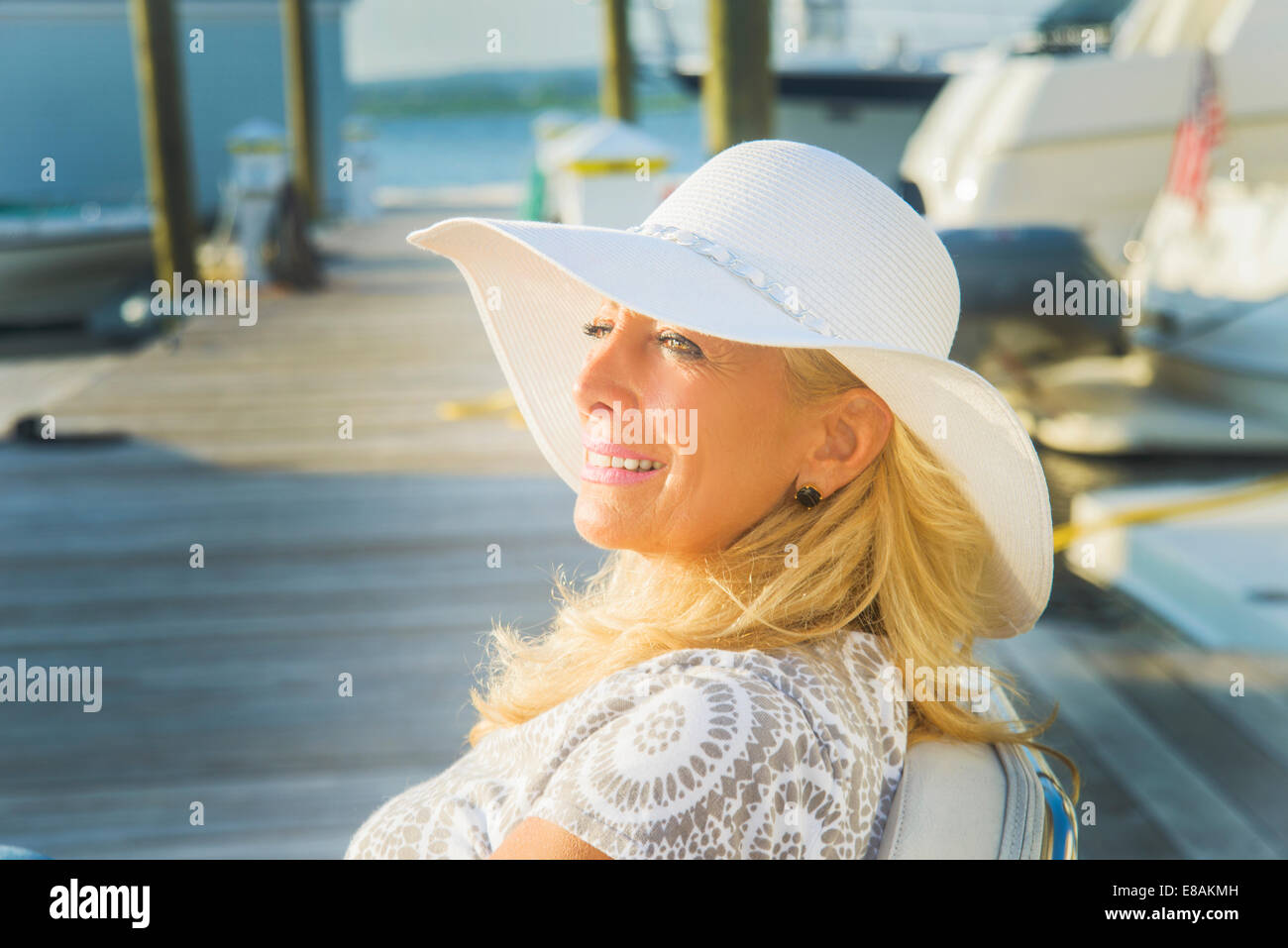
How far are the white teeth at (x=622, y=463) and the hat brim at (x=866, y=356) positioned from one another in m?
0.16

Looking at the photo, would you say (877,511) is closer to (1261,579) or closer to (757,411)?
(757,411)

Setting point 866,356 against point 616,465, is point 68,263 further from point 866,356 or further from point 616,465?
point 866,356

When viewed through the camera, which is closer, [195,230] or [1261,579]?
[1261,579]

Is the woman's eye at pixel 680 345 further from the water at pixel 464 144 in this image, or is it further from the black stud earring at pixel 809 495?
the water at pixel 464 144

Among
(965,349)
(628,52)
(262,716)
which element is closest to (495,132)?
(628,52)

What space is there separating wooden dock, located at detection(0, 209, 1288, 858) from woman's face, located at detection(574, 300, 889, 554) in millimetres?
1291

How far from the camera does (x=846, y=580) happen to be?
1.14 metres

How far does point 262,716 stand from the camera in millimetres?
3047

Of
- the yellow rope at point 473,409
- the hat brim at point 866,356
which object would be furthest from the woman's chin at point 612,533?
the yellow rope at point 473,409

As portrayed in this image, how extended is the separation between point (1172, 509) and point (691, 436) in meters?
3.45

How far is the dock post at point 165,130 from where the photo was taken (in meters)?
9.18

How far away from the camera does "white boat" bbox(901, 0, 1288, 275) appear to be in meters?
8.44

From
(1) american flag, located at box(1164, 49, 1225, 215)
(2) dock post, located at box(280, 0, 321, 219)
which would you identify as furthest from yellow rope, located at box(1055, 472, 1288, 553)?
(2) dock post, located at box(280, 0, 321, 219)

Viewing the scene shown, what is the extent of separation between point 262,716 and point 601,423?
2.15 m
